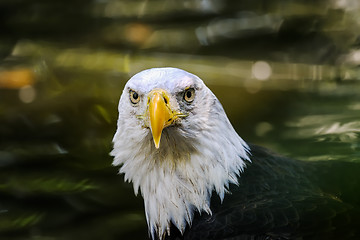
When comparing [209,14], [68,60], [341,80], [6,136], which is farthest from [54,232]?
[209,14]

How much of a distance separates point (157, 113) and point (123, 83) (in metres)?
2.42

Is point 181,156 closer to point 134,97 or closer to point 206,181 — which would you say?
point 206,181

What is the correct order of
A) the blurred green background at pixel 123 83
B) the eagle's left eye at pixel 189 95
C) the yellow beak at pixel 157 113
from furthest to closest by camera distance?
the blurred green background at pixel 123 83
the eagle's left eye at pixel 189 95
the yellow beak at pixel 157 113

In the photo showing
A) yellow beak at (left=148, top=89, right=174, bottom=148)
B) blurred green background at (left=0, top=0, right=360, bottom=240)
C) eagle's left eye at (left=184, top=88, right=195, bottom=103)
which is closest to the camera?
yellow beak at (left=148, top=89, right=174, bottom=148)

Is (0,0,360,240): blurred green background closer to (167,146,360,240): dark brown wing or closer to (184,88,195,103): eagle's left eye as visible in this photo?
(167,146,360,240): dark brown wing

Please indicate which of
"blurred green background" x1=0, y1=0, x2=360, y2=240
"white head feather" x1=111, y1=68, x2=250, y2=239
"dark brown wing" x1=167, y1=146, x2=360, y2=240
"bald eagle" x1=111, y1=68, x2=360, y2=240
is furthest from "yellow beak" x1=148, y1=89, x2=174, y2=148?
"blurred green background" x1=0, y1=0, x2=360, y2=240

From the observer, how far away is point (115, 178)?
338 cm

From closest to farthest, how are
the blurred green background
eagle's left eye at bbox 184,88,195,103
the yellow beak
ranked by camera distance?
1. the yellow beak
2. eagle's left eye at bbox 184,88,195,103
3. the blurred green background

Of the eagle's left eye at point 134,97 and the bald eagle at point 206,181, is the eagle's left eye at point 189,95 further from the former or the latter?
the eagle's left eye at point 134,97

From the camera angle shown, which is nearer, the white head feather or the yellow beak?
the yellow beak

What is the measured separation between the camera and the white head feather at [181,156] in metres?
2.13

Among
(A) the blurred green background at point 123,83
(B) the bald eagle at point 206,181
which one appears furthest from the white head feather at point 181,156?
(A) the blurred green background at point 123,83

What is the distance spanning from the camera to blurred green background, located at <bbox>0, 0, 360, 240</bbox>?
317 centimetres

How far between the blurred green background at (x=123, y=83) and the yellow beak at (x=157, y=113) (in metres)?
1.19
